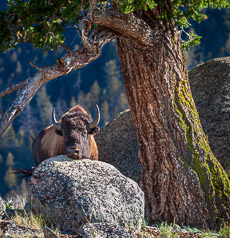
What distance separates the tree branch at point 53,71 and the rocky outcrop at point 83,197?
51.9 inches

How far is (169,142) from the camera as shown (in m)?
8.04

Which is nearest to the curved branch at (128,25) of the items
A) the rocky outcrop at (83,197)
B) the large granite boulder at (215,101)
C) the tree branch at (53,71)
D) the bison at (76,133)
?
the tree branch at (53,71)

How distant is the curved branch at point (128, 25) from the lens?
7699 mm

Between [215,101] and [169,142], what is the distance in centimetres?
496

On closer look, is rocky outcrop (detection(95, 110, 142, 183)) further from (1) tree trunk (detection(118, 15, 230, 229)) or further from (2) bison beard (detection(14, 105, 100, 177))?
(1) tree trunk (detection(118, 15, 230, 229))

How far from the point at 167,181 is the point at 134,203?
2.45 m

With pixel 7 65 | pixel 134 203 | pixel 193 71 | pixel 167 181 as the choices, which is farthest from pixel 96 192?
pixel 7 65

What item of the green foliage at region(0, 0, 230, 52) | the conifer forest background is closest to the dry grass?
the green foliage at region(0, 0, 230, 52)

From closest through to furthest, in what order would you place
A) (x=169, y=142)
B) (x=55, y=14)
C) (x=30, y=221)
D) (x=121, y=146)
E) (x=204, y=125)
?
(x=30, y=221)
(x=169, y=142)
(x=55, y=14)
(x=204, y=125)
(x=121, y=146)

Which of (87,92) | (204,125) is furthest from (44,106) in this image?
(204,125)

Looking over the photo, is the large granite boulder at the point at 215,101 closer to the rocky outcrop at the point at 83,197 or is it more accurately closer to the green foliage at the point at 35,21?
the green foliage at the point at 35,21

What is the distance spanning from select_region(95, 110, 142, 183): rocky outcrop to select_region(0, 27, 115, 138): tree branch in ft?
14.5

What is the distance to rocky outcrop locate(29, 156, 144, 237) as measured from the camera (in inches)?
211

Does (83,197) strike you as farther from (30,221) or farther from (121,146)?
(121,146)
